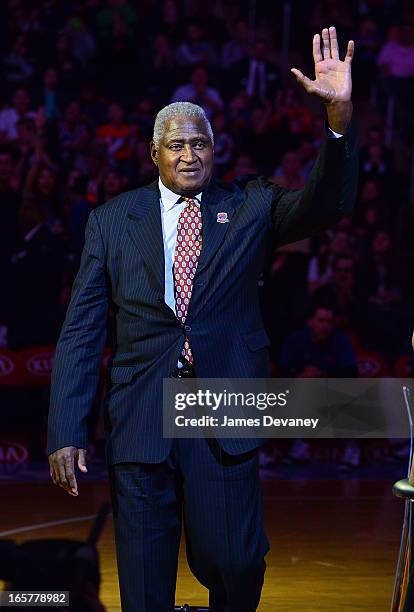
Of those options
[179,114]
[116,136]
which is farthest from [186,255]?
[116,136]

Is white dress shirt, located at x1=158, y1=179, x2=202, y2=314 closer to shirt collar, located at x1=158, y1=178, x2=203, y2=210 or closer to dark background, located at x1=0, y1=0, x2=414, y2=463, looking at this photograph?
shirt collar, located at x1=158, y1=178, x2=203, y2=210

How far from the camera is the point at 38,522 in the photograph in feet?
21.7

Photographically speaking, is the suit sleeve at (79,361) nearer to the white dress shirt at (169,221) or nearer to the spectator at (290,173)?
the white dress shirt at (169,221)

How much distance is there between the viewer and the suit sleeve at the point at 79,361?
140 inches

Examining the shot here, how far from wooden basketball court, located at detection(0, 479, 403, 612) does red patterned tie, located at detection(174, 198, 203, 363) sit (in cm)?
177

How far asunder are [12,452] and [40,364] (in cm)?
60

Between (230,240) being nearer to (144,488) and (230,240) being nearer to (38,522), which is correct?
(144,488)

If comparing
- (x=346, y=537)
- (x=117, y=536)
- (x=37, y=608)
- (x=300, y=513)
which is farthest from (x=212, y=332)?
(x=300, y=513)

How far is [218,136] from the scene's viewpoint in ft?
34.8

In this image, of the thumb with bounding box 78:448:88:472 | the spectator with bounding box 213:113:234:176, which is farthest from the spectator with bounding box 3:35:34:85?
the thumb with bounding box 78:448:88:472

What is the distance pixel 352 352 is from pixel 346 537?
2.10 metres

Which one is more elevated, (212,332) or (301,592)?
(212,332)

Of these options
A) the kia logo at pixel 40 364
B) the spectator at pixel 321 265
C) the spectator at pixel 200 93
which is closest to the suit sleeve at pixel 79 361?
the kia logo at pixel 40 364

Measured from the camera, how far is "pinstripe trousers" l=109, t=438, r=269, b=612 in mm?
3521
